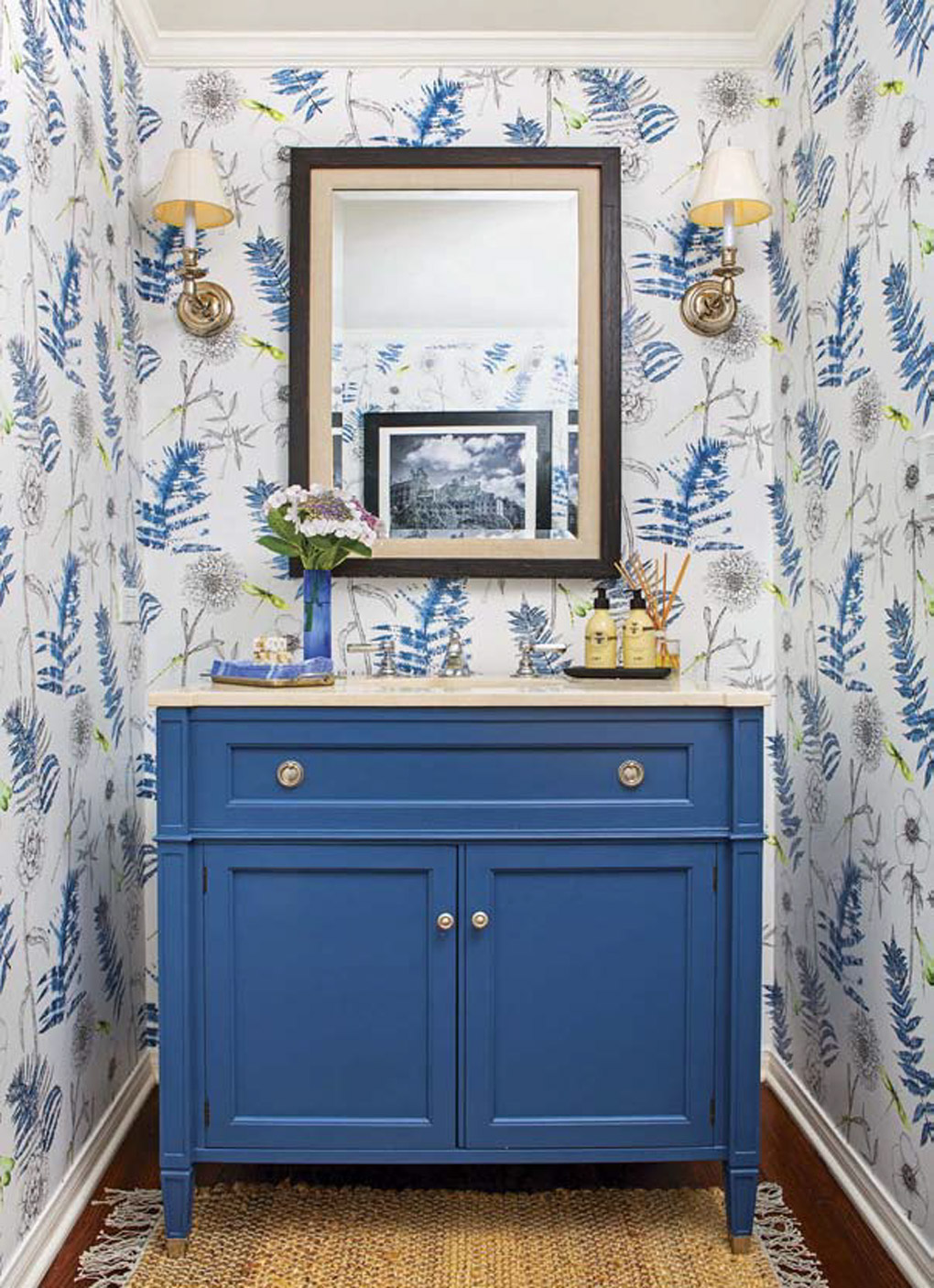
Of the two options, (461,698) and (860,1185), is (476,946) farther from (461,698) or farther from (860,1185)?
(860,1185)

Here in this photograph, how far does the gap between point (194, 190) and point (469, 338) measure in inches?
25.9

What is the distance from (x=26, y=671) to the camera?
5.26 ft

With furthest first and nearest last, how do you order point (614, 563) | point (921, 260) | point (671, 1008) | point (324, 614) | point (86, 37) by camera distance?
point (614, 563)
point (324, 614)
point (86, 37)
point (671, 1008)
point (921, 260)

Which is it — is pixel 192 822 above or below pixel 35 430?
below

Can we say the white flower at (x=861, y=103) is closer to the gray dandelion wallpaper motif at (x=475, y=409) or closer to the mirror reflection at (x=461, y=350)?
the gray dandelion wallpaper motif at (x=475, y=409)

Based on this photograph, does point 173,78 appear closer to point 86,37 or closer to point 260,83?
point 260,83

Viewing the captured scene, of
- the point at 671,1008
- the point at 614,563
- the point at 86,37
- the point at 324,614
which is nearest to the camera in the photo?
the point at 671,1008

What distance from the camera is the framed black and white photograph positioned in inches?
87.6

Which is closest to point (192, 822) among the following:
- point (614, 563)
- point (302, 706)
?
point (302, 706)

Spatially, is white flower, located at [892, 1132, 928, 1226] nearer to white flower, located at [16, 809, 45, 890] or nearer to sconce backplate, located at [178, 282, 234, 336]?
white flower, located at [16, 809, 45, 890]

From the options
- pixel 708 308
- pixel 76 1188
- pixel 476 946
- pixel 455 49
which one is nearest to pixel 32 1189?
pixel 76 1188

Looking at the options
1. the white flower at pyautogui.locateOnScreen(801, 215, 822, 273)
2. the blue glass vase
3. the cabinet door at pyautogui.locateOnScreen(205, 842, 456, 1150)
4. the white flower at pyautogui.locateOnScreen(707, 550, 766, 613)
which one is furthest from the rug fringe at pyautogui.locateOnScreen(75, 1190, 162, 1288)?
the white flower at pyautogui.locateOnScreen(801, 215, 822, 273)

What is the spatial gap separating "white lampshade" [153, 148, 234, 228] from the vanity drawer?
1.16 m

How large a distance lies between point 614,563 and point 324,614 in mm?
682
